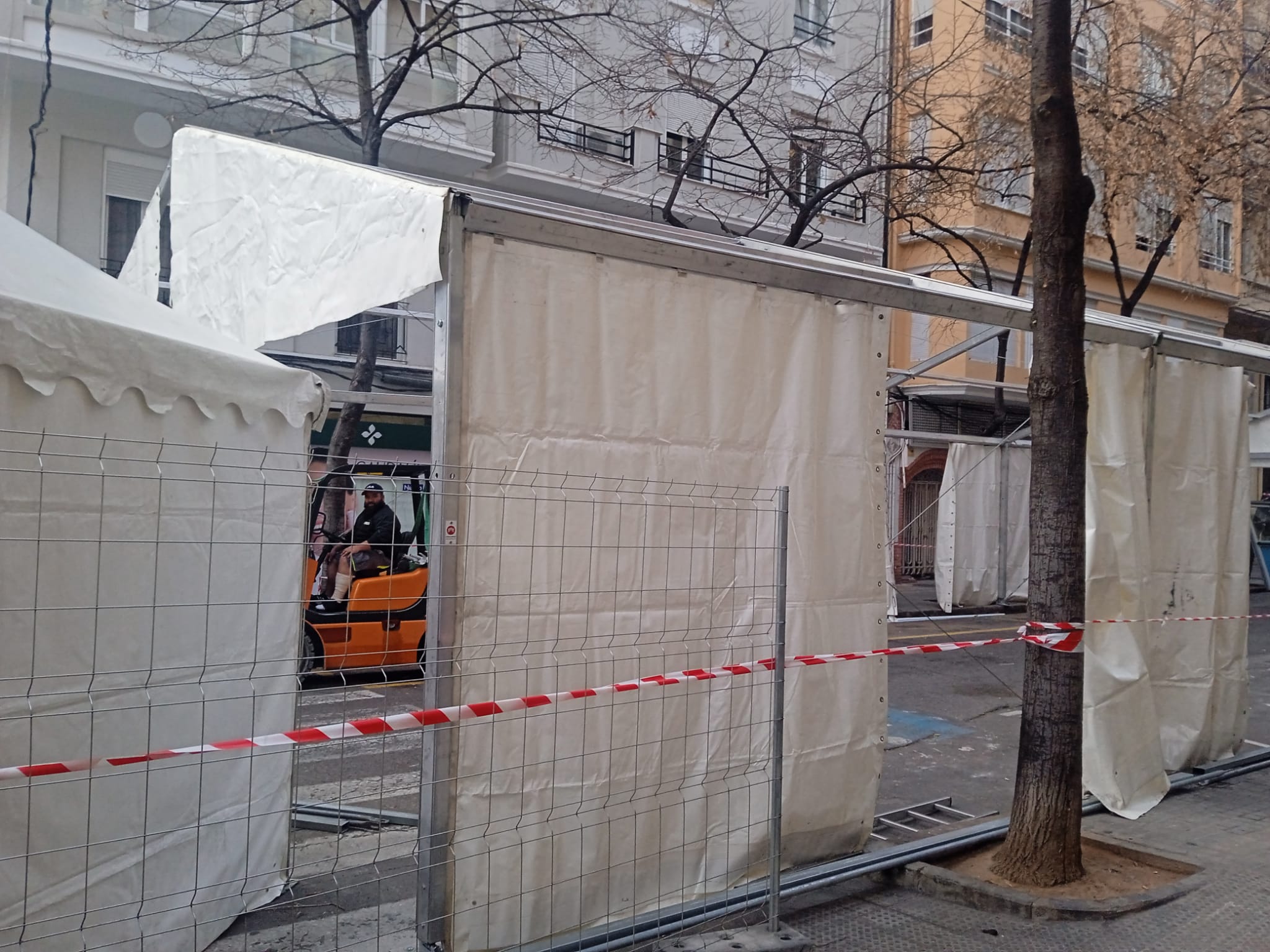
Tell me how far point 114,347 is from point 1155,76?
1751 cm

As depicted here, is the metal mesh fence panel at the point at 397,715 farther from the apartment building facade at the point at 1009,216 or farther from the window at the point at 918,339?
the window at the point at 918,339

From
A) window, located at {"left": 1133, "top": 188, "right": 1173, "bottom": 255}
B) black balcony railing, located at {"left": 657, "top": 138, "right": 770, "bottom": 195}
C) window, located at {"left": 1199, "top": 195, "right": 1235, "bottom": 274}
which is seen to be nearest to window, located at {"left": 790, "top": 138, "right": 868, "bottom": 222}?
black balcony railing, located at {"left": 657, "top": 138, "right": 770, "bottom": 195}

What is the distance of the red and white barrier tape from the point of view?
296cm

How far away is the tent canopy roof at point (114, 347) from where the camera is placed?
11.1 ft

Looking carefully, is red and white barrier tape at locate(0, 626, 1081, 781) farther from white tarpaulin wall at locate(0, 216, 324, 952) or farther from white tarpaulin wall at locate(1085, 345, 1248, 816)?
white tarpaulin wall at locate(1085, 345, 1248, 816)

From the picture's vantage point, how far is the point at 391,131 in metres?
16.8

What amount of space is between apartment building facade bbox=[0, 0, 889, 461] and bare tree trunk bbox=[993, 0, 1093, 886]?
25.0ft

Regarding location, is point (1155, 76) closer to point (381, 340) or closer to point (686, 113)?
point (686, 113)

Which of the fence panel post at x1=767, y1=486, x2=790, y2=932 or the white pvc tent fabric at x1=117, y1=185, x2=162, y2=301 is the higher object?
the white pvc tent fabric at x1=117, y1=185, x2=162, y2=301

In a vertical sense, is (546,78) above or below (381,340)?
above

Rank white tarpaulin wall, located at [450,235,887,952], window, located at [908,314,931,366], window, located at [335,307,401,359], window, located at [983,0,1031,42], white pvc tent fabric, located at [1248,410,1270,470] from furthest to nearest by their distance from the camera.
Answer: window, located at [908,314,931,366] → white pvc tent fabric, located at [1248,410,1270,470] → window, located at [335,307,401,359] → window, located at [983,0,1031,42] → white tarpaulin wall, located at [450,235,887,952]

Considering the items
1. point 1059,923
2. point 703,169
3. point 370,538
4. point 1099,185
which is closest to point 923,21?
point 703,169

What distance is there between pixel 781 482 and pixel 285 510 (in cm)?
222

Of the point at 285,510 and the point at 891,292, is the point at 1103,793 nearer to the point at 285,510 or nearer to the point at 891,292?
the point at 891,292
